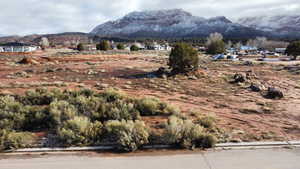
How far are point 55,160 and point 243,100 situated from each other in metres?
11.6

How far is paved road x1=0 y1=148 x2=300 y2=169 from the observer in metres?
5.89

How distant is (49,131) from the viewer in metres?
8.41

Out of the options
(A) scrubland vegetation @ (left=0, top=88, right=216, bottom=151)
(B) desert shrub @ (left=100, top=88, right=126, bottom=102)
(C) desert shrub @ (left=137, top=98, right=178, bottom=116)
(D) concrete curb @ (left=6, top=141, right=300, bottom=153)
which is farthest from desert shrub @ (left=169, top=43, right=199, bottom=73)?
(D) concrete curb @ (left=6, top=141, right=300, bottom=153)

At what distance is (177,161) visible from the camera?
615 centimetres

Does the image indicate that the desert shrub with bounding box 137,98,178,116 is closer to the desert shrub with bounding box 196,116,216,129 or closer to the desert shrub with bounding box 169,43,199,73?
the desert shrub with bounding box 196,116,216,129

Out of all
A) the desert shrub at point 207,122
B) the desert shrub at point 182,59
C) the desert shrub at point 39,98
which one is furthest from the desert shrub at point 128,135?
the desert shrub at point 182,59

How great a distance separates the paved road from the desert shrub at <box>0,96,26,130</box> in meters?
2.61

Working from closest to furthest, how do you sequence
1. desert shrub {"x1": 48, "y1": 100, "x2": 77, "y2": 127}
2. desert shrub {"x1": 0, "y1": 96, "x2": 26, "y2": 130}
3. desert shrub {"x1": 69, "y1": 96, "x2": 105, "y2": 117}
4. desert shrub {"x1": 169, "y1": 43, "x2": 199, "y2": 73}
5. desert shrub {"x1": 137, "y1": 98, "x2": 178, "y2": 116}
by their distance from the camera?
desert shrub {"x1": 0, "y1": 96, "x2": 26, "y2": 130}, desert shrub {"x1": 48, "y1": 100, "x2": 77, "y2": 127}, desert shrub {"x1": 69, "y1": 96, "x2": 105, "y2": 117}, desert shrub {"x1": 137, "y1": 98, "x2": 178, "y2": 116}, desert shrub {"x1": 169, "y1": 43, "x2": 199, "y2": 73}

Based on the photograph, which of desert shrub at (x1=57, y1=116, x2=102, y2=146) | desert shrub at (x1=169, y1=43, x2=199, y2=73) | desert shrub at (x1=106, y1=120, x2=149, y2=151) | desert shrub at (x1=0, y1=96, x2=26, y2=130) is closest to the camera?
desert shrub at (x1=106, y1=120, x2=149, y2=151)

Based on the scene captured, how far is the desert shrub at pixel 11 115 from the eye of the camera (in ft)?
27.8

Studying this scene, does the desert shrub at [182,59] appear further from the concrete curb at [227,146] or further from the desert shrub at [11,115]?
the concrete curb at [227,146]

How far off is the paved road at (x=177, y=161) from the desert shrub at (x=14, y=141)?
78 cm

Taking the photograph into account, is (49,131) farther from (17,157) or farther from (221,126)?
(221,126)

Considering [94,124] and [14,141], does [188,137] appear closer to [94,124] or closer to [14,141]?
[94,124]
